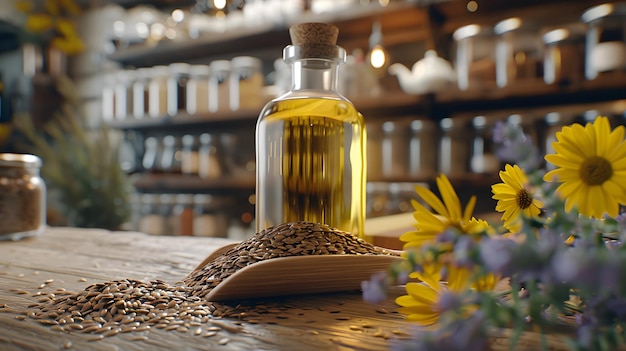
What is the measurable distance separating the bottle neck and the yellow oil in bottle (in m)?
0.02

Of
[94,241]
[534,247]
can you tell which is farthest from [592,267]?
[94,241]

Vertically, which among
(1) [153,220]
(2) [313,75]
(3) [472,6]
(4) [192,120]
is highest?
(3) [472,6]

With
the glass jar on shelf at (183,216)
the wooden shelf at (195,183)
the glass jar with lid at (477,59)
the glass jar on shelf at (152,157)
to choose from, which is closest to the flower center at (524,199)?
the glass jar with lid at (477,59)

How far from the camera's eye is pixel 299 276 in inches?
15.6

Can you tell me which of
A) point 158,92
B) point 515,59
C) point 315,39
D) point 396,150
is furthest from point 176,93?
point 315,39

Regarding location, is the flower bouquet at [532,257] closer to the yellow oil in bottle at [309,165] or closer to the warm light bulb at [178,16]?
the yellow oil in bottle at [309,165]

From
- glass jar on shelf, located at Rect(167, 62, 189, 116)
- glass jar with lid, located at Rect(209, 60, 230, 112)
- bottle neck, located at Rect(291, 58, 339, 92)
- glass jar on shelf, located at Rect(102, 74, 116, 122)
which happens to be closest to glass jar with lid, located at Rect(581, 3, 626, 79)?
bottle neck, located at Rect(291, 58, 339, 92)

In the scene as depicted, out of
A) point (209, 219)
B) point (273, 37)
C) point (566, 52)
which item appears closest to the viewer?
point (566, 52)

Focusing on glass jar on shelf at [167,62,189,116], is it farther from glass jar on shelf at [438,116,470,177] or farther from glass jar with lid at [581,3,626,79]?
glass jar with lid at [581,3,626,79]

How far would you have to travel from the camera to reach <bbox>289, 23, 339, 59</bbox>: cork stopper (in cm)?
53

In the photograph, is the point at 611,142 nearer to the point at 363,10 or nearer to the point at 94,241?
the point at 94,241

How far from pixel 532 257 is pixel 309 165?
0.37m

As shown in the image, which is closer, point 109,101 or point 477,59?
point 477,59

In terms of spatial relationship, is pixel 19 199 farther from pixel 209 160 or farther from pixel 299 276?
pixel 209 160
